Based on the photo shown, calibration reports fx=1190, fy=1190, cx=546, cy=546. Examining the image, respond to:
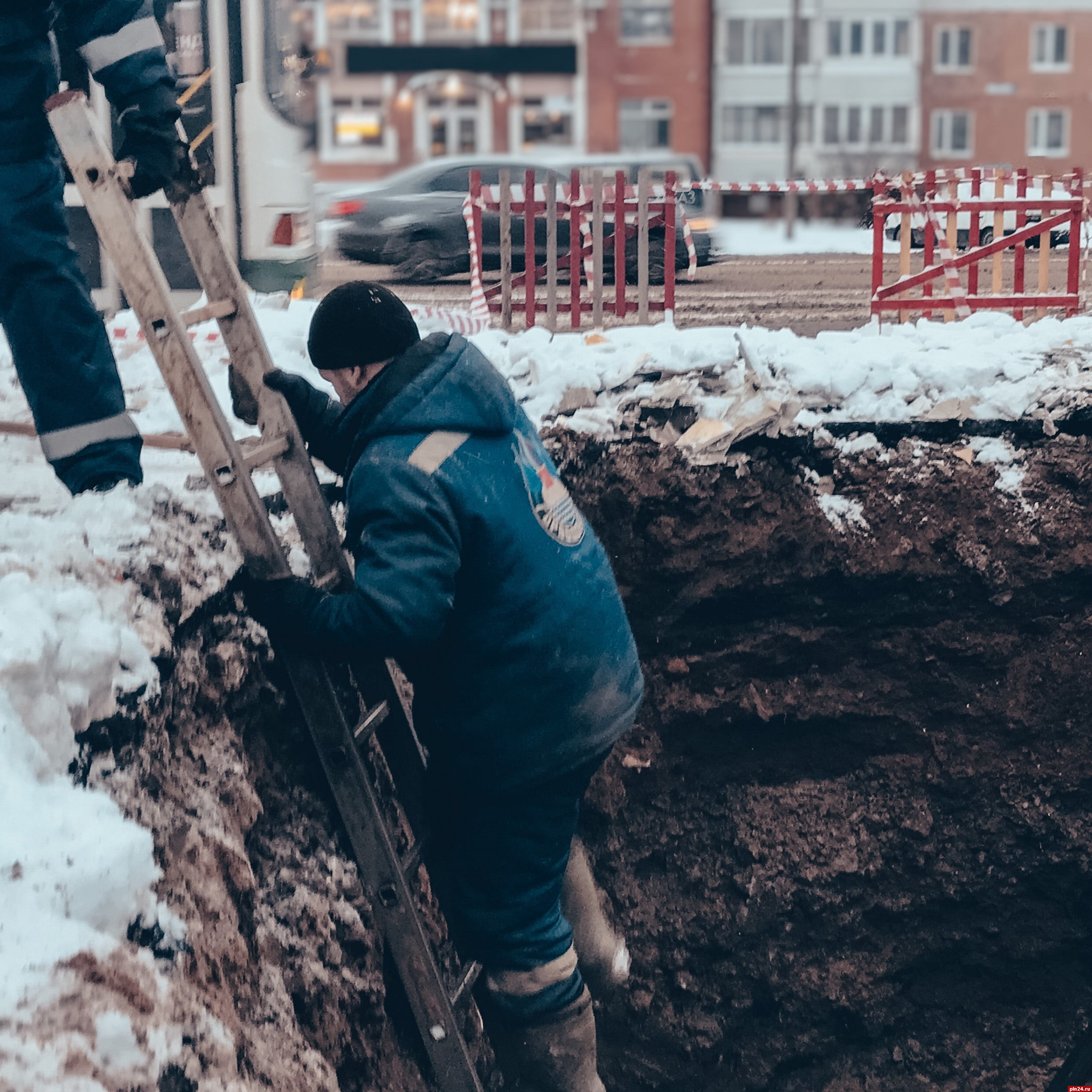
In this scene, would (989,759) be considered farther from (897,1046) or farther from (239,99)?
(239,99)

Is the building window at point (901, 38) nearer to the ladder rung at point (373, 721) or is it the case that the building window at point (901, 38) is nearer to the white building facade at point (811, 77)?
the white building facade at point (811, 77)

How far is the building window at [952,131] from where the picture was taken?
33.8 meters

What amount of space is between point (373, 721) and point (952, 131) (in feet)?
116

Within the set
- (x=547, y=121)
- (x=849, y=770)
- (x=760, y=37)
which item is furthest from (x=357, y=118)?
(x=849, y=770)

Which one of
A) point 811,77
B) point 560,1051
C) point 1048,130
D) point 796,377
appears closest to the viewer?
point 560,1051

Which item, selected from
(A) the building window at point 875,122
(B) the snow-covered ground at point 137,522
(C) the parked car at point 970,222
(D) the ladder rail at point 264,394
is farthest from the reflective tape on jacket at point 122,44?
(A) the building window at point 875,122

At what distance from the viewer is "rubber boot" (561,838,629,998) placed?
378 centimetres

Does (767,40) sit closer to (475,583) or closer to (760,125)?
(760,125)

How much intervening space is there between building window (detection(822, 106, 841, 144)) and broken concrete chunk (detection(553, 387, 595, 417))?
3132 centimetres

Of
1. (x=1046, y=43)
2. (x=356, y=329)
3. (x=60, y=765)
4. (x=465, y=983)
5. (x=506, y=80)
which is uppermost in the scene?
(x=1046, y=43)

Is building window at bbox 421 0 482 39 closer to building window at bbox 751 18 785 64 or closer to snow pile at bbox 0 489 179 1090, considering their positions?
building window at bbox 751 18 785 64

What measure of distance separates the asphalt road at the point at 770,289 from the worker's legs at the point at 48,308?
436 cm

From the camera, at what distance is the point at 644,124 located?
33125mm

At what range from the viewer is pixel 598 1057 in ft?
16.4
